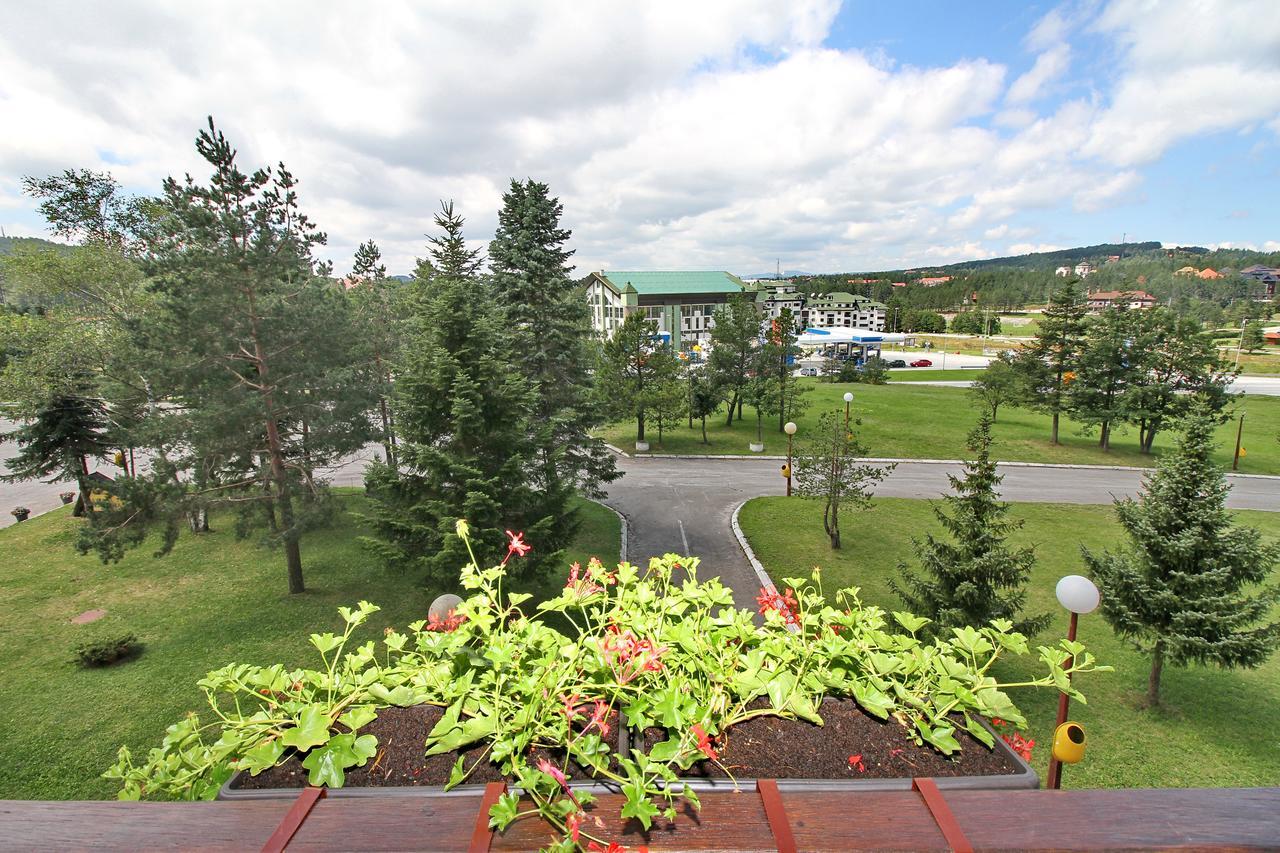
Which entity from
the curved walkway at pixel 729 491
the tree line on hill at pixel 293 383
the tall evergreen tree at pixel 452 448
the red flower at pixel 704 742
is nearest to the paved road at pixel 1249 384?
the curved walkway at pixel 729 491

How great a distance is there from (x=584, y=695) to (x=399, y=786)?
0.51 metres

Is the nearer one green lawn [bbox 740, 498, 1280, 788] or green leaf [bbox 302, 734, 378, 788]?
green leaf [bbox 302, 734, 378, 788]

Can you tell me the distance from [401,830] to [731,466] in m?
21.7

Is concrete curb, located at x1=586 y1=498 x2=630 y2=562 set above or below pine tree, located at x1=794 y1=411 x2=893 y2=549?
below

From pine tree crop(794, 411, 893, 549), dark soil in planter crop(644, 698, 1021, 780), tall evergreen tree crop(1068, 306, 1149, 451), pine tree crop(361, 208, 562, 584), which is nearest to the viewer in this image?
dark soil in planter crop(644, 698, 1021, 780)

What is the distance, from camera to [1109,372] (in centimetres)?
2434

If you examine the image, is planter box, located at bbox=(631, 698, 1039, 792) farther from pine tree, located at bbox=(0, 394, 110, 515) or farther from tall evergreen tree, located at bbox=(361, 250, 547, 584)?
pine tree, located at bbox=(0, 394, 110, 515)

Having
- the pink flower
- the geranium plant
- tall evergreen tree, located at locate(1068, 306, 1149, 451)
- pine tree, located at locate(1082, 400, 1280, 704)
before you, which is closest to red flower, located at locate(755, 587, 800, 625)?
the geranium plant

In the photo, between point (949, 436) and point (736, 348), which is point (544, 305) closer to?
point (736, 348)

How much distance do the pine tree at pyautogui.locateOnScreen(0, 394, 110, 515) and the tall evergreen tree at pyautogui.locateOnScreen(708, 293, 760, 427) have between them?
69.3ft

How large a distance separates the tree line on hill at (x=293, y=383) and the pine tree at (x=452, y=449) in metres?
0.04

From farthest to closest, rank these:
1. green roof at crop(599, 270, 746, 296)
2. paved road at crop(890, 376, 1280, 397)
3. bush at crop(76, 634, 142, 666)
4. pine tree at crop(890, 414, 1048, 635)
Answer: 1. green roof at crop(599, 270, 746, 296)
2. paved road at crop(890, 376, 1280, 397)
3. bush at crop(76, 634, 142, 666)
4. pine tree at crop(890, 414, 1048, 635)

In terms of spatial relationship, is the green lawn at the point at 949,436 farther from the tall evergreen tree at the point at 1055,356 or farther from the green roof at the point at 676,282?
the green roof at the point at 676,282

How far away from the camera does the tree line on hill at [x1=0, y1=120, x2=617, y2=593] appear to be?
929cm
